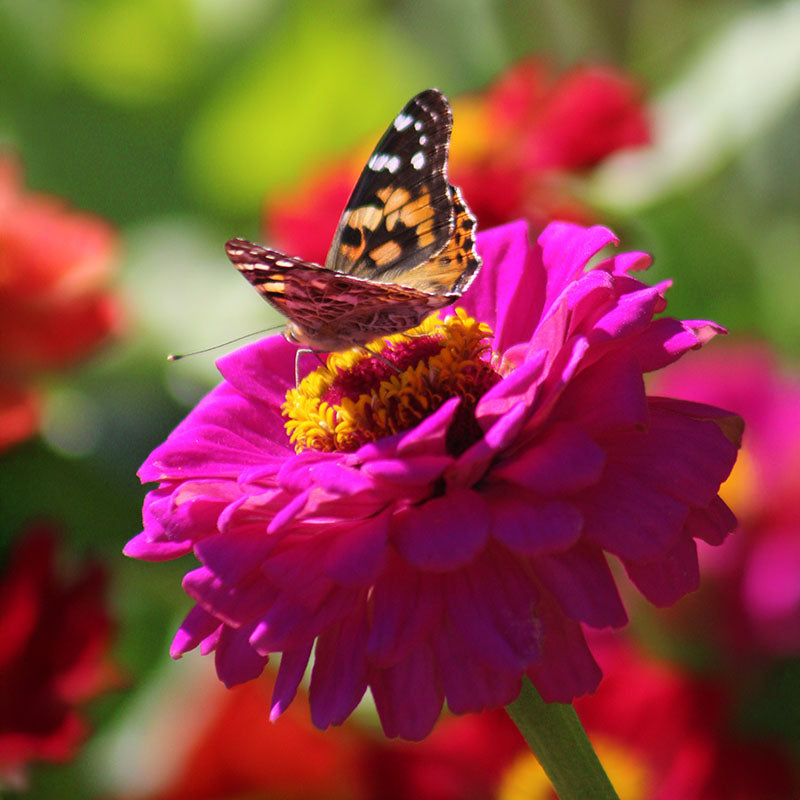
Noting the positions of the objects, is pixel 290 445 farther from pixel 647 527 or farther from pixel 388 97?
pixel 388 97

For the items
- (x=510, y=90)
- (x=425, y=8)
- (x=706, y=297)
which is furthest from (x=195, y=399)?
(x=425, y=8)

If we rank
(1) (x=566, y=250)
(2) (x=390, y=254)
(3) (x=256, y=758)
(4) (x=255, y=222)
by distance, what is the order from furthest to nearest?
(4) (x=255, y=222)
(3) (x=256, y=758)
(2) (x=390, y=254)
(1) (x=566, y=250)

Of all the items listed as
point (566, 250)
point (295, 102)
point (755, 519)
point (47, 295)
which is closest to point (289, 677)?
point (566, 250)

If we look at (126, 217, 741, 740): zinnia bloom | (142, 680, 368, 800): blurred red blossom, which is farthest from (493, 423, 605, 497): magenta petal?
(142, 680, 368, 800): blurred red blossom

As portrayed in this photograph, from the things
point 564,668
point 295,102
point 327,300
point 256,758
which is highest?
point 327,300

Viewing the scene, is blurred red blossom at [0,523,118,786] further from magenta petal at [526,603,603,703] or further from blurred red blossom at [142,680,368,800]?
magenta petal at [526,603,603,703]

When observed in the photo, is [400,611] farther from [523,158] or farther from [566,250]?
[523,158]

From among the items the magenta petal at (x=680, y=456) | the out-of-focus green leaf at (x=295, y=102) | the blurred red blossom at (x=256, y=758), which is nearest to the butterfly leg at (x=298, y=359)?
the magenta petal at (x=680, y=456)

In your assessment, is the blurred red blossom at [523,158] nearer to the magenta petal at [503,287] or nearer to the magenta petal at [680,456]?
the magenta petal at [503,287]
